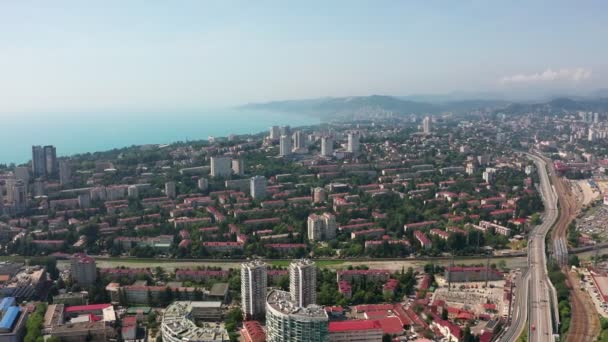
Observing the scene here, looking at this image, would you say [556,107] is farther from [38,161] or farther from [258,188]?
[38,161]

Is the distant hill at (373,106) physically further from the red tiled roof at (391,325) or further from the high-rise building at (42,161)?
the red tiled roof at (391,325)

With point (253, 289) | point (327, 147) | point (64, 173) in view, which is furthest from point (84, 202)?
point (327, 147)

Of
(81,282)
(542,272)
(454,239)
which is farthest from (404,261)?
(81,282)

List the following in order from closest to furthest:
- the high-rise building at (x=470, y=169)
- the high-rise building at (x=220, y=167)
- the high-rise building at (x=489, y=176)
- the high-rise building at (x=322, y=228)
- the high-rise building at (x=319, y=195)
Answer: the high-rise building at (x=322, y=228), the high-rise building at (x=319, y=195), the high-rise building at (x=489, y=176), the high-rise building at (x=220, y=167), the high-rise building at (x=470, y=169)

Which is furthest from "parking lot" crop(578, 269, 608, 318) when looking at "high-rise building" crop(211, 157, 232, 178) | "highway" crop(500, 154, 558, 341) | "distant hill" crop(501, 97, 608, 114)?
"distant hill" crop(501, 97, 608, 114)

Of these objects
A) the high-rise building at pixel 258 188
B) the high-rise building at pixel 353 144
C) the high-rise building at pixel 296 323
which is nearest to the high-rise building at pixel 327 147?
the high-rise building at pixel 353 144

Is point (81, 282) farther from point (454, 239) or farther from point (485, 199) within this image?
point (485, 199)
